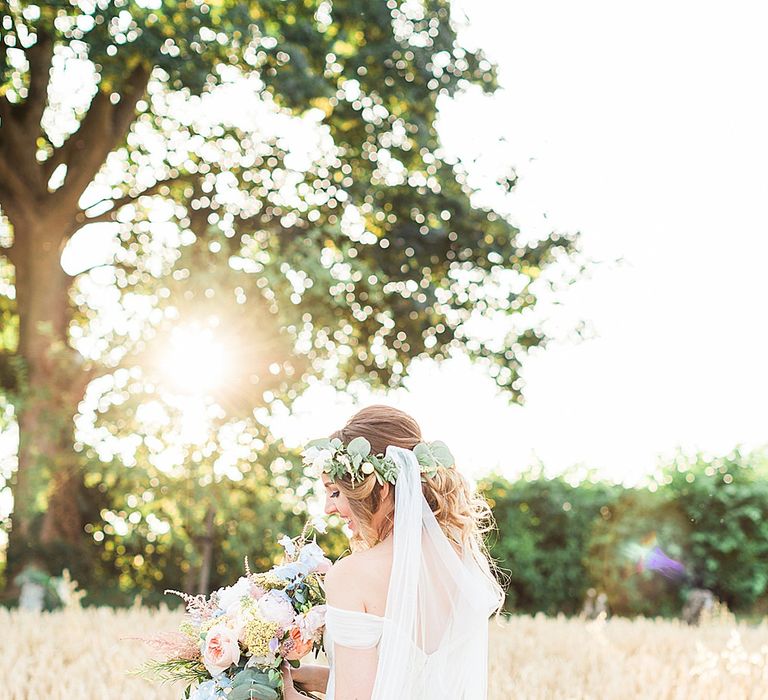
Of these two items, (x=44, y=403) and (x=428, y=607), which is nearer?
(x=428, y=607)

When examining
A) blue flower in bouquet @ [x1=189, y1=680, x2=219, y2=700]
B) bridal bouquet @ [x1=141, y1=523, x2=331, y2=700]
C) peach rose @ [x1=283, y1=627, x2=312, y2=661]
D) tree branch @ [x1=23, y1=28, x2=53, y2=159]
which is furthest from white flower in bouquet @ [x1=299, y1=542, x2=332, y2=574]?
tree branch @ [x1=23, y1=28, x2=53, y2=159]

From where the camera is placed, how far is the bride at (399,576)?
310 centimetres

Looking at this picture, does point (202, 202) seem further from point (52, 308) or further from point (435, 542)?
point (435, 542)

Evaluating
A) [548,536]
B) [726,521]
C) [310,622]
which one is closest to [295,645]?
[310,622]

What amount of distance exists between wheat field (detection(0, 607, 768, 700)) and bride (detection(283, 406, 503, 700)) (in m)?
1.41

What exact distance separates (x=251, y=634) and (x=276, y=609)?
0.43 ft

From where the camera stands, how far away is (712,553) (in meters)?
14.2

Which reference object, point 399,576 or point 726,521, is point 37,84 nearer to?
point 726,521

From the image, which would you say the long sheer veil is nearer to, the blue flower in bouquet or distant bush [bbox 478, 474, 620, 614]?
the blue flower in bouquet

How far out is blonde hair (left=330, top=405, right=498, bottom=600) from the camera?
11.0 feet

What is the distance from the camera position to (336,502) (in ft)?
11.2

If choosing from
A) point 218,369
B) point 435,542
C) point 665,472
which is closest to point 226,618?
point 435,542

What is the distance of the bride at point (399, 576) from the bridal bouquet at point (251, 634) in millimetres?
151

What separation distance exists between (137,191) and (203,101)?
2354mm
